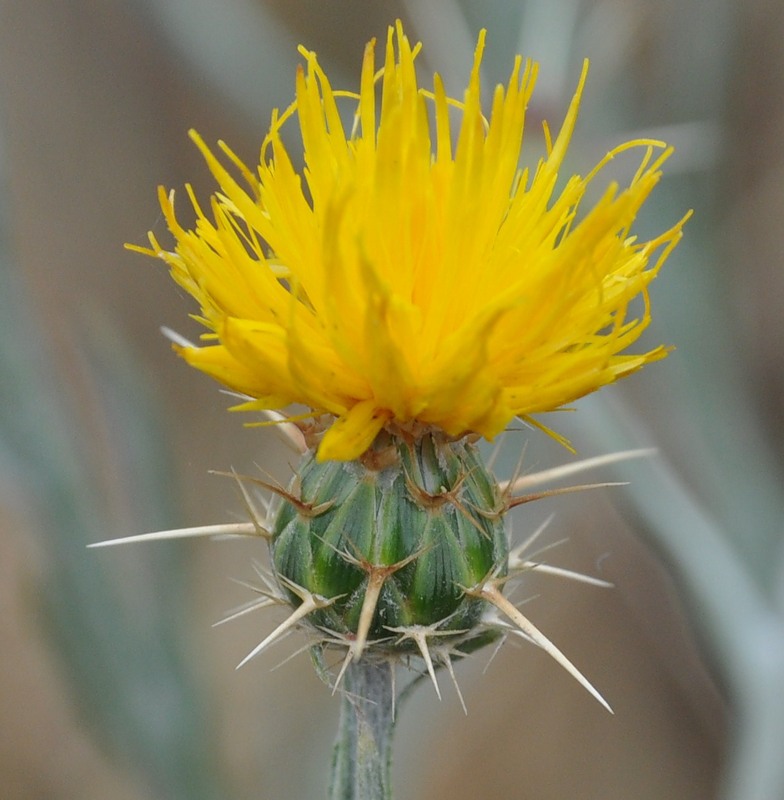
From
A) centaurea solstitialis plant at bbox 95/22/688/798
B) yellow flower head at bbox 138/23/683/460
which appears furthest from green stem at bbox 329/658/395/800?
yellow flower head at bbox 138/23/683/460

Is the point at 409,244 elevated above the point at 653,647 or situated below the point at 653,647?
above

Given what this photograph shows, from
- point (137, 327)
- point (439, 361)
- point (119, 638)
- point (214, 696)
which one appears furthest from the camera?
point (137, 327)

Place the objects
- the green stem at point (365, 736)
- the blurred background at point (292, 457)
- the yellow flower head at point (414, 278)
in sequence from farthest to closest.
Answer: the blurred background at point (292, 457) < the green stem at point (365, 736) < the yellow flower head at point (414, 278)

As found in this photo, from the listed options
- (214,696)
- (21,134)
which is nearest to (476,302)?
(214,696)

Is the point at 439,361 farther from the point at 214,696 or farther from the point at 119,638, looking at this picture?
the point at 214,696

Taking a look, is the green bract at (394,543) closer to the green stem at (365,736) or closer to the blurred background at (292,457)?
the green stem at (365,736)

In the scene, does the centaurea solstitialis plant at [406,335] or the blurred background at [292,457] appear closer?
the centaurea solstitialis plant at [406,335]

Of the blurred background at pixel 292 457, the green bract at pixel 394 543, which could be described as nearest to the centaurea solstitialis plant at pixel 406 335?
the green bract at pixel 394 543
